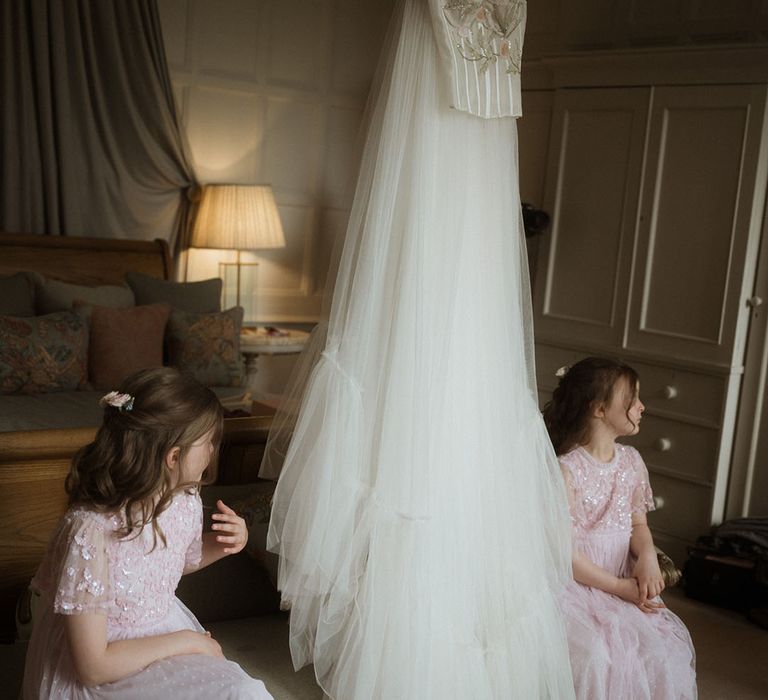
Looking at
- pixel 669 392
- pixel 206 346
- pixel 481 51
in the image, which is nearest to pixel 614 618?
pixel 481 51

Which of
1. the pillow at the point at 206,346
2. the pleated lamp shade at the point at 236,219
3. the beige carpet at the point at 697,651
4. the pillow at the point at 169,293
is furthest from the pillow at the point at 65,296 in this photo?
the beige carpet at the point at 697,651

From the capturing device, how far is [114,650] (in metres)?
1.68

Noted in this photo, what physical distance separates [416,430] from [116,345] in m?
2.28

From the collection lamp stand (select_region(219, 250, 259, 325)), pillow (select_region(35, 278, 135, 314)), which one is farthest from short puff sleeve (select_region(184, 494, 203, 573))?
lamp stand (select_region(219, 250, 259, 325))

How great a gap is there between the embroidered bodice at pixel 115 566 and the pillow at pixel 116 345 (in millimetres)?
2288

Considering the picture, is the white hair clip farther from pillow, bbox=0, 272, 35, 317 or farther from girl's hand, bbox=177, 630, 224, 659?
pillow, bbox=0, 272, 35, 317

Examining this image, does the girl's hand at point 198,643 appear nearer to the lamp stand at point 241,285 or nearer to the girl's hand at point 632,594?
the girl's hand at point 632,594

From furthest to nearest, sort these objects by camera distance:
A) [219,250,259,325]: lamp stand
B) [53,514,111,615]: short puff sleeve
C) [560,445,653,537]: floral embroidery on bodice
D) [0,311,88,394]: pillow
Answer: [219,250,259,325]: lamp stand
[0,311,88,394]: pillow
[560,445,653,537]: floral embroidery on bodice
[53,514,111,615]: short puff sleeve

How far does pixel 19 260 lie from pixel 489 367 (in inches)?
108

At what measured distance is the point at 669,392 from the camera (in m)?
4.08

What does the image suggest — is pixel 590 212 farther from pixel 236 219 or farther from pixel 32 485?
pixel 32 485

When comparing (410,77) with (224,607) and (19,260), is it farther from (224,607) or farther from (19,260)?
(19,260)

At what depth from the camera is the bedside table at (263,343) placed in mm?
4660

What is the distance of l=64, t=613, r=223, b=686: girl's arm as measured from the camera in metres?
Result: 1.63
